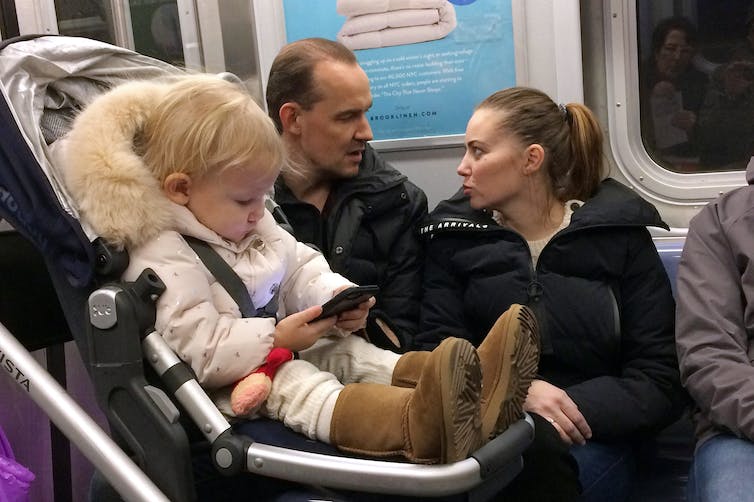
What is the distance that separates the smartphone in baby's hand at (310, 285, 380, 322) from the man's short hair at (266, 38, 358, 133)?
97 centimetres

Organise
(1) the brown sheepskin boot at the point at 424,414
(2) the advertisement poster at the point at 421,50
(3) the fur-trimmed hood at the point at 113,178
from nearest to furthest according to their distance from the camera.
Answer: (1) the brown sheepskin boot at the point at 424,414 → (3) the fur-trimmed hood at the point at 113,178 → (2) the advertisement poster at the point at 421,50

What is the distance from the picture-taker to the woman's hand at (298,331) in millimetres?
1819

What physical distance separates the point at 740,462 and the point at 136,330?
1403 millimetres

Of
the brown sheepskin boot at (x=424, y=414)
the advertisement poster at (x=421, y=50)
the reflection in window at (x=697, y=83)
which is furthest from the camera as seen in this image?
the advertisement poster at (x=421, y=50)

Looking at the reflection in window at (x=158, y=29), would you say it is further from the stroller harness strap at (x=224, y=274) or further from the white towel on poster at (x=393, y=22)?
the stroller harness strap at (x=224, y=274)

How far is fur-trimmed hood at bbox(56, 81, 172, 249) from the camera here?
5.68 ft

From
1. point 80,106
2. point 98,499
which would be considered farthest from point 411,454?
point 80,106

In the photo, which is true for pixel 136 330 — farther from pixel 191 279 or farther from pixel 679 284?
pixel 679 284

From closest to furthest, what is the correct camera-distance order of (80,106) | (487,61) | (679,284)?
(80,106) < (679,284) < (487,61)

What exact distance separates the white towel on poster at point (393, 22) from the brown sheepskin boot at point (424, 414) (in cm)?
190

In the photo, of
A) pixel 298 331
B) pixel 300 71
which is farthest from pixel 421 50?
pixel 298 331

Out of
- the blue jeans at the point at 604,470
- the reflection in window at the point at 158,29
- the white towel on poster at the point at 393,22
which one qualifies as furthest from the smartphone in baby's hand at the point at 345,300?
the reflection in window at the point at 158,29

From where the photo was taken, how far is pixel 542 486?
181 cm

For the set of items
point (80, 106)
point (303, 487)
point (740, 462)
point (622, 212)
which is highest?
point (80, 106)
